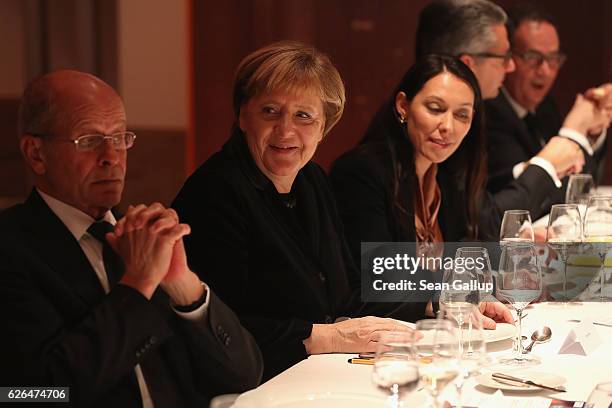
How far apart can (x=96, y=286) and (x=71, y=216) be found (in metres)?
0.15

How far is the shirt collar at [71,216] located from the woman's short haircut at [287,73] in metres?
0.62

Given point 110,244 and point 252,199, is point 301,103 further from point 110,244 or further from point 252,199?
point 110,244

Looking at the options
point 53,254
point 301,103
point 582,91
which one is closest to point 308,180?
point 301,103

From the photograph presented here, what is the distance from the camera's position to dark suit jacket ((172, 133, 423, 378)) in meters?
1.97

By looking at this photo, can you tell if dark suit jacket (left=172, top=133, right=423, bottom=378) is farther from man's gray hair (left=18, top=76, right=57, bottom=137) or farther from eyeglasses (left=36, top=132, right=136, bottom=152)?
man's gray hair (left=18, top=76, right=57, bottom=137)

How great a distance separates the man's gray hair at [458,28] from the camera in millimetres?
3488

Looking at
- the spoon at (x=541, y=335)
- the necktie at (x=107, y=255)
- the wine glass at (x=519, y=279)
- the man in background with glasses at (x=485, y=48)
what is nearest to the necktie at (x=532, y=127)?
the man in background with glasses at (x=485, y=48)

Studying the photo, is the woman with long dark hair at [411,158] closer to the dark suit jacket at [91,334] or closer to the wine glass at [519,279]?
the wine glass at [519,279]

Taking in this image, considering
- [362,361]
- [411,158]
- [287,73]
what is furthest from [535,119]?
[362,361]

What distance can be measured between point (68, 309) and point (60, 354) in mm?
124

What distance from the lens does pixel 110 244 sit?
1574 millimetres

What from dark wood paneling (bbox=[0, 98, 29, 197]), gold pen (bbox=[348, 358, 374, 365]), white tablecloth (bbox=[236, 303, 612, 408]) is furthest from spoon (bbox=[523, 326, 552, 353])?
dark wood paneling (bbox=[0, 98, 29, 197])

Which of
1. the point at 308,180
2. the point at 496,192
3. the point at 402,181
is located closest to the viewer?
the point at 308,180

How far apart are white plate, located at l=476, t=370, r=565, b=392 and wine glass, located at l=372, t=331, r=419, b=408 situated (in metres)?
0.37
